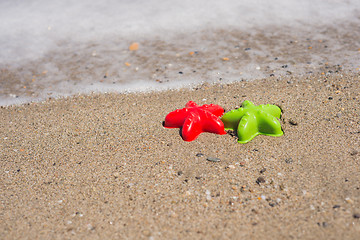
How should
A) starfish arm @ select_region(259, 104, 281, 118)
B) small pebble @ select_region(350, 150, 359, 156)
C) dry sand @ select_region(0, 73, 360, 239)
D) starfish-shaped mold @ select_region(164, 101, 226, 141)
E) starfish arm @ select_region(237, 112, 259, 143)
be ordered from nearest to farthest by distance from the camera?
1. dry sand @ select_region(0, 73, 360, 239)
2. small pebble @ select_region(350, 150, 359, 156)
3. starfish arm @ select_region(237, 112, 259, 143)
4. starfish-shaped mold @ select_region(164, 101, 226, 141)
5. starfish arm @ select_region(259, 104, 281, 118)

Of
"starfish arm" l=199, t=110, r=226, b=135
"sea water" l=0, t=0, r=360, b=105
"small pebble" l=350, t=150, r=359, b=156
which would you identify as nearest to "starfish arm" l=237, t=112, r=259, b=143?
"starfish arm" l=199, t=110, r=226, b=135

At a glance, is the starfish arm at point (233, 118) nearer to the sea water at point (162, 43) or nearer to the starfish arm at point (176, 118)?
the starfish arm at point (176, 118)

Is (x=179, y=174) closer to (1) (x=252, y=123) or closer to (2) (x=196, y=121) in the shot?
(2) (x=196, y=121)

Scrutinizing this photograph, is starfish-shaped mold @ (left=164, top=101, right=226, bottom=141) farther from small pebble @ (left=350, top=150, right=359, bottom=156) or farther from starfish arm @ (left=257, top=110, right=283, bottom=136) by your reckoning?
small pebble @ (left=350, top=150, right=359, bottom=156)

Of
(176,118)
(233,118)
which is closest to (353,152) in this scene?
(233,118)

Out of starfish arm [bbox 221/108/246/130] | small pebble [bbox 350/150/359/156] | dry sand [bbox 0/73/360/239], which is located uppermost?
starfish arm [bbox 221/108/246/130]

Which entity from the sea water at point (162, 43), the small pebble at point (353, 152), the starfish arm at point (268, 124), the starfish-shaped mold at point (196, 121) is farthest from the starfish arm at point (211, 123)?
the sea water at point (162, 43)
